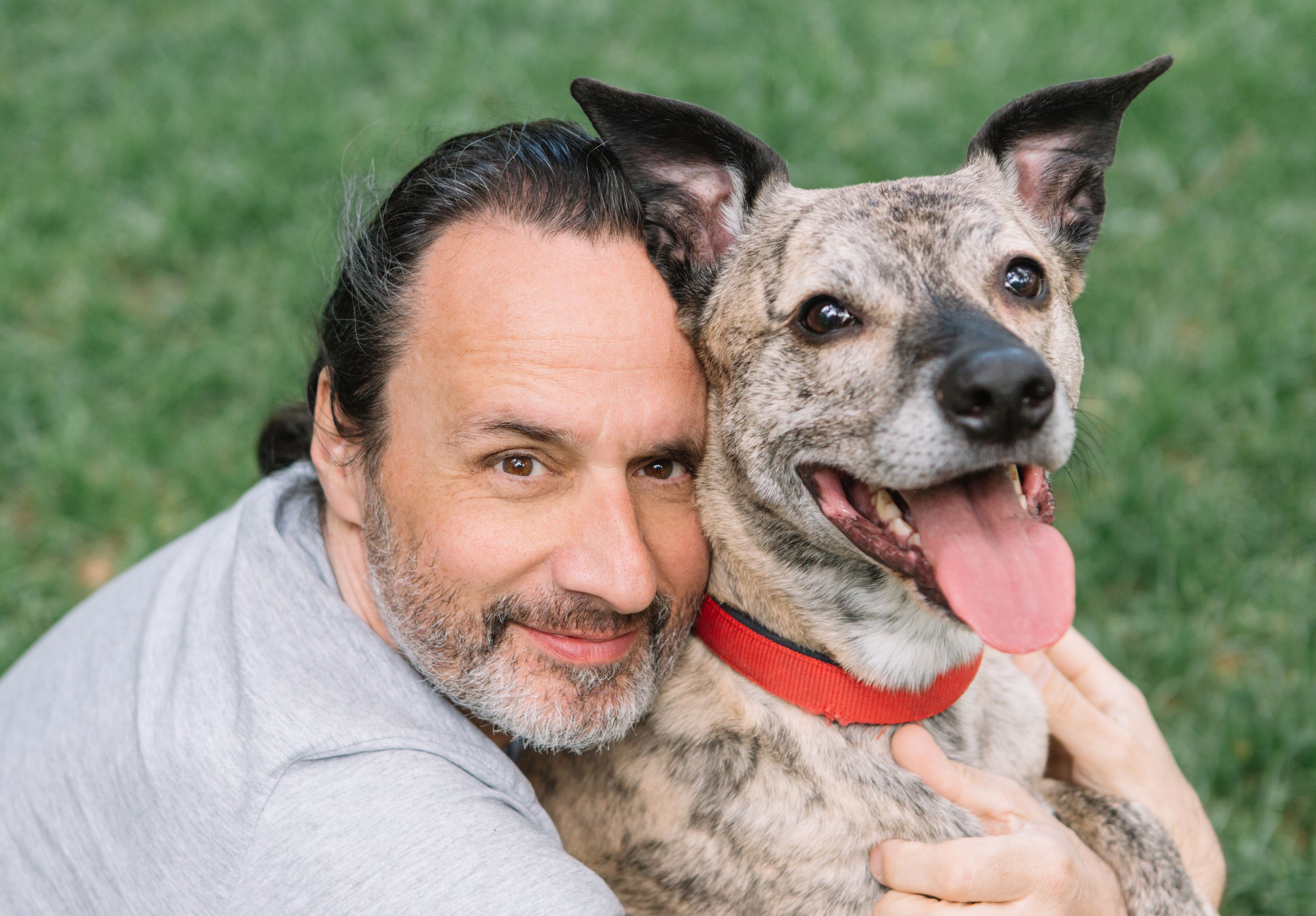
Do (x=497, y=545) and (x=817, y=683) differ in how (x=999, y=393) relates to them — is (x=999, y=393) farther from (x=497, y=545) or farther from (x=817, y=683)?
(x=497, y=545)

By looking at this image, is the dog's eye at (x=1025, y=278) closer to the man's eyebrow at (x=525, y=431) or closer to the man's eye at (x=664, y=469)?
the man's eye at (x=664, y=469)

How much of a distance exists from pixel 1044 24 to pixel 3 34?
718 cm

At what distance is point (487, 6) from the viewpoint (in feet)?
26.2

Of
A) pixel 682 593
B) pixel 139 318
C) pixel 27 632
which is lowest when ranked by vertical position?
pixel 27 632

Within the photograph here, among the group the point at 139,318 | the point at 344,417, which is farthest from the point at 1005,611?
the point at 139,318

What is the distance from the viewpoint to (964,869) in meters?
2.39

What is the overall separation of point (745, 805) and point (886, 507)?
760 millimetres

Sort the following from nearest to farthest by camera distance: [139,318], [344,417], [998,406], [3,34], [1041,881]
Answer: [998,406] < [1041,881] < [344,417] < [139,318] < [3,34]

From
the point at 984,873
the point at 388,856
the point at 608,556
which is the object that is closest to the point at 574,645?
the point at 608,556

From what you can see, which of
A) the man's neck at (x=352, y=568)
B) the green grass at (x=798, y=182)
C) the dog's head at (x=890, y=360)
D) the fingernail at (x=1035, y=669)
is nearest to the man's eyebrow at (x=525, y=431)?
the dog's head at (x=890, y=360)

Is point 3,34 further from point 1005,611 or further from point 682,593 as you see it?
point 1005,611

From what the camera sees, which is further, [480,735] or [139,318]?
[139,318]

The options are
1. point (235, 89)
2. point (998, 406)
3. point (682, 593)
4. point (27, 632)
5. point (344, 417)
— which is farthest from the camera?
point (235, 89)

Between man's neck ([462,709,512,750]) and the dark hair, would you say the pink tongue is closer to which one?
the dark hair
